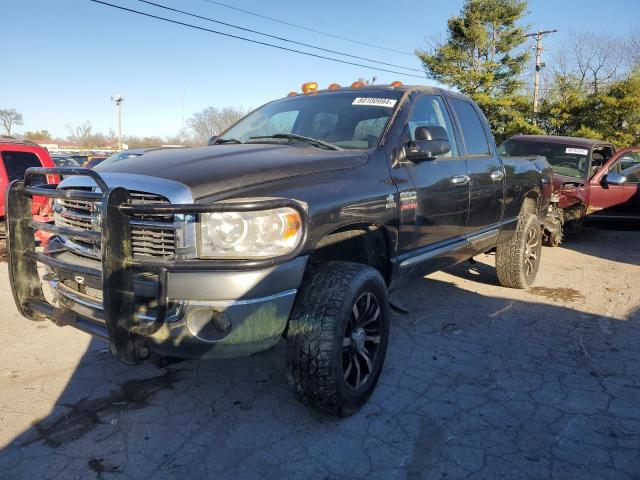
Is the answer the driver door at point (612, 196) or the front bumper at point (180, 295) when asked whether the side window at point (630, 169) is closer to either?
the driver door at point (612, 196)

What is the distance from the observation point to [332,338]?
101 inches

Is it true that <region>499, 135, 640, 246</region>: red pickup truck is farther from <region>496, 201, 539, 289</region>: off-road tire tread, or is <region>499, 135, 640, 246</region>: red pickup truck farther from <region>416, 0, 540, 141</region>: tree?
<region>416, 0, 540, 141</region>: tree

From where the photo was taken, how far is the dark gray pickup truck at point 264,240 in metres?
2.30

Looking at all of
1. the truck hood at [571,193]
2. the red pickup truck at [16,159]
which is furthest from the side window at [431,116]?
the red pickup truck at [16,159]

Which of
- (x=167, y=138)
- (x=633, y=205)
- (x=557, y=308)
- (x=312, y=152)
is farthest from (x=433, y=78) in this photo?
(x=167, y=138)

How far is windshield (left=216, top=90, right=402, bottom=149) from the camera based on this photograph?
3.54m

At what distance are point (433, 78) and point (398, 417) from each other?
26236mm

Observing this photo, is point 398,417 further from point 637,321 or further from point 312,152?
point 637,321

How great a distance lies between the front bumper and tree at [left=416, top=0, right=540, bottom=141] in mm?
24324

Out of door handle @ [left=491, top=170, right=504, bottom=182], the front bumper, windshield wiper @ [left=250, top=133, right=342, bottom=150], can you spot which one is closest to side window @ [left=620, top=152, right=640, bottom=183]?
door handle @ [left=491, top=170, right=504, bottom=182]

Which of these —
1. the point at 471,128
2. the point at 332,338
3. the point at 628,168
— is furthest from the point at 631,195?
the point at 332,338

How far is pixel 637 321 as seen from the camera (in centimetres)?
458

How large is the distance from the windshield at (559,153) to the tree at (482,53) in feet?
52.9

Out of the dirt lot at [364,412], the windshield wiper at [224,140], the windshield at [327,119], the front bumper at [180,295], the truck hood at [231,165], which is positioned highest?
the windshield at [327,119]
